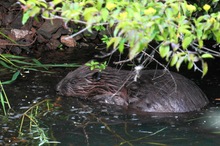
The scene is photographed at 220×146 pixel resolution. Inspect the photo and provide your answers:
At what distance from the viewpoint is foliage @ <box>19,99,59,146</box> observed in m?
3.89

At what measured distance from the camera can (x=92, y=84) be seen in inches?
201

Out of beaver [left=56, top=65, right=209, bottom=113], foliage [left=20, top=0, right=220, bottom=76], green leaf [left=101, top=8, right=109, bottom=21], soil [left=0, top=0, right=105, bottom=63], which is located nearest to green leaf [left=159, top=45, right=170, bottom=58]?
foliage [left=20, top=0, right=220, bottom=76]

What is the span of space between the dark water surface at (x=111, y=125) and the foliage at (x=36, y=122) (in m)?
0.06

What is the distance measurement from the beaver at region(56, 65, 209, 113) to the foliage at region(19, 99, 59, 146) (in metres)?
0.48

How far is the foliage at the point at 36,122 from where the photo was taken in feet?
12.8

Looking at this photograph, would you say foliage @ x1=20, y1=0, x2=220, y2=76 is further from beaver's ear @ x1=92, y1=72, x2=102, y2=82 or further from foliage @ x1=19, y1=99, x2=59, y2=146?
beaver's ear @ x1=92, y1=72, x2=102, y2=82

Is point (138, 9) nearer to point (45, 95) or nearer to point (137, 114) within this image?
point (137, 114)

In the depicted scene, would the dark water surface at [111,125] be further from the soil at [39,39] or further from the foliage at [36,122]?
the soil at [39,39]

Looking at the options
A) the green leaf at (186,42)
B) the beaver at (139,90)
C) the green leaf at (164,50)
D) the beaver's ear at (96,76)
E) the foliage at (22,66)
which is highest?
the green leaf at (186,42)

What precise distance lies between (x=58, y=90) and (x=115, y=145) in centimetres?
146

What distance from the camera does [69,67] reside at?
5934 mm

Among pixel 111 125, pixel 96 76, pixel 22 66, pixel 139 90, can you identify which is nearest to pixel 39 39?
pixel 22 66

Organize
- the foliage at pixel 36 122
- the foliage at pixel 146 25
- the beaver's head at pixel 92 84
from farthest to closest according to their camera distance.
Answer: the beaver's head at pixel 92 84 < the foliage at pixel 36 122 < the foliage at pixel 146 25

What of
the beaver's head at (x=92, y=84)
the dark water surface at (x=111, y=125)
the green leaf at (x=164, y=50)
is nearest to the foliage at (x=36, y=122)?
the dark water surface at (x=111, y=125)
